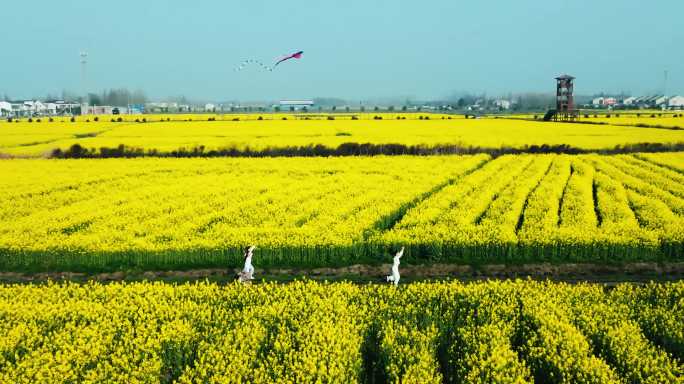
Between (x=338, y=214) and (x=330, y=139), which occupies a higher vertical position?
(x=330, y=139)

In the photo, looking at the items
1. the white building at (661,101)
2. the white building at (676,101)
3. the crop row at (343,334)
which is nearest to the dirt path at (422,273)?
the crop row at (343,334)

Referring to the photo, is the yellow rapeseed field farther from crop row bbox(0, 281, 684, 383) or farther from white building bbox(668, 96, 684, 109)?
white building bbox(668, 96, 684, 109)

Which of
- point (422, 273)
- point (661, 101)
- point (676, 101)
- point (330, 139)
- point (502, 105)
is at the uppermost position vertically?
point (661, 101)

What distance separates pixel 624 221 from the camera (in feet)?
64.8

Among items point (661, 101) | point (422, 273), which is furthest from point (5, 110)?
point (661, 101)

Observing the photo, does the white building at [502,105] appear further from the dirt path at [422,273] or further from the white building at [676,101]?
the dirt path at [422,273]

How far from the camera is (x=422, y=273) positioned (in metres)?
17.1

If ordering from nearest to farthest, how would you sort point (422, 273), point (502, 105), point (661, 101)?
point (422, 273), point (502, 105), point (661, 101)

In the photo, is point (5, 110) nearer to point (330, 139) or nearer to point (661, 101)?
point (330, 139)

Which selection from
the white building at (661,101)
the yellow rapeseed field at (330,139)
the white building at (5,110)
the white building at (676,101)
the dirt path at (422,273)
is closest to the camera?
the dirt path at (422,273)

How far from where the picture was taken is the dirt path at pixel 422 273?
1675 centimetres

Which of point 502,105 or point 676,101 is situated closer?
point 676,101

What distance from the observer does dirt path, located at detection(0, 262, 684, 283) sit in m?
16.8

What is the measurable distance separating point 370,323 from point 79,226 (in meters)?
14.3
